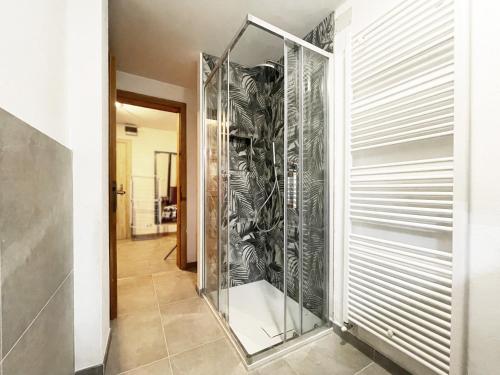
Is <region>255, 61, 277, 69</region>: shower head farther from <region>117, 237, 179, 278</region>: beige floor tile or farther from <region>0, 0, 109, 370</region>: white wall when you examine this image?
<region>117, 237, 179, 278</region>: beige floor tile

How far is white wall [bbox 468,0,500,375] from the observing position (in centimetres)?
77

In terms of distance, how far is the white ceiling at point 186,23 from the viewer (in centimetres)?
140

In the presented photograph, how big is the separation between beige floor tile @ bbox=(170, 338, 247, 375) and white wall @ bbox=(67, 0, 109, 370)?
42 cm

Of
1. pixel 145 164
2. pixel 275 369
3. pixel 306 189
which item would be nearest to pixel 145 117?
pixel 145 164

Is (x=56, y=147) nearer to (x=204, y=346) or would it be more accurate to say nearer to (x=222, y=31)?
(x=204, y=346)

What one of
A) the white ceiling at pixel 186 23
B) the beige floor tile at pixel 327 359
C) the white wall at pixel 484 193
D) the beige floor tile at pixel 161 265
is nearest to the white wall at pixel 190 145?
the beige floor tile at pixel 161 265

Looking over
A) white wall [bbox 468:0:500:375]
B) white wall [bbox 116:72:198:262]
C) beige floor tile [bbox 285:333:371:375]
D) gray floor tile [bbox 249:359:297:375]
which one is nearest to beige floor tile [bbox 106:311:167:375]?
gray floor tile [bbox 249:359:297:375]

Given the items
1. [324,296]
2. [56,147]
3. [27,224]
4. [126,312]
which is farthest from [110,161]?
[324,296]

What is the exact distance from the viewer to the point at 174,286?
6.97ft

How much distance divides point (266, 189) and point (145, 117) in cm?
279

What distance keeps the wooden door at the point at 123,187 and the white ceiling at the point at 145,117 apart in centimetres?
50

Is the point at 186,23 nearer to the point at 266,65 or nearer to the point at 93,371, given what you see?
the point at 266,65

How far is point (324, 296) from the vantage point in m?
1.50

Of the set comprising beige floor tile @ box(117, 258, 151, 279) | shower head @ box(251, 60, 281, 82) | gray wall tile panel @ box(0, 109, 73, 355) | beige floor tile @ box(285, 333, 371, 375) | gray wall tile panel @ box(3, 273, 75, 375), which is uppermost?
shower head @ box(251, 60, 281, 82)
